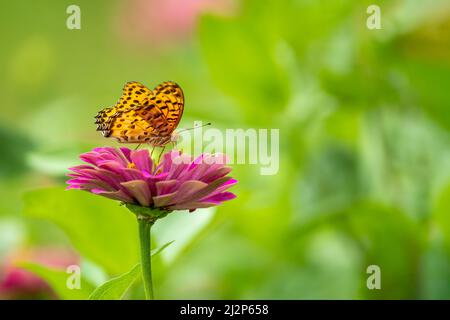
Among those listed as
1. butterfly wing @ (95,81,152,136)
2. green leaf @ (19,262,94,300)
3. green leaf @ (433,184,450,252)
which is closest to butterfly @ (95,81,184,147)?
butterfly wing @ (95,81,152,136)

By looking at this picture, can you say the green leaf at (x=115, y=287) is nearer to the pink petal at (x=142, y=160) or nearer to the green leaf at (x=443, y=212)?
the pink petal at (x=142, y=160)

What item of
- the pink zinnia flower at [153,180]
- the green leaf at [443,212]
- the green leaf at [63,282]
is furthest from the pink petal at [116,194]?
the green leaf at [443,212]

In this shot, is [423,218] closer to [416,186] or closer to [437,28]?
[416,186]

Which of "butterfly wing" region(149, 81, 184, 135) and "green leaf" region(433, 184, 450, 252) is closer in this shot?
"butterfly wing" region(149, 81, 184, 135)

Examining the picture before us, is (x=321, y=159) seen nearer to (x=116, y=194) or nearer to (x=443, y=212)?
(x=443, y=212)

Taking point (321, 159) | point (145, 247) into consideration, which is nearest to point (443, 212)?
point (321, 159)

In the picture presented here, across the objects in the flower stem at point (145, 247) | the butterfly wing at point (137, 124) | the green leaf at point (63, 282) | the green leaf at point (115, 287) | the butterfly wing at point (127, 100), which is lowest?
the green leaf at point (63, 282)

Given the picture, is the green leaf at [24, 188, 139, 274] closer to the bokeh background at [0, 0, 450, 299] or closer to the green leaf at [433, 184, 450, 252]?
the bokeh background at [0, 0, 450, 299]
